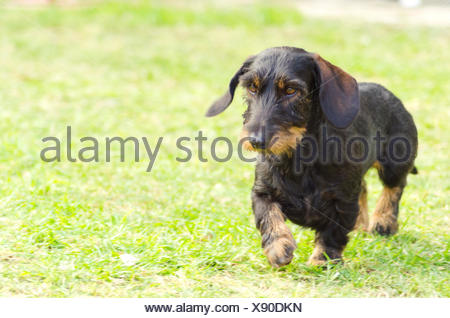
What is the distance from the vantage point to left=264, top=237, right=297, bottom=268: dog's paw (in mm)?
3682

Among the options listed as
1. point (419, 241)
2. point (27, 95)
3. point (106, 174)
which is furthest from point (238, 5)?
point (419, 241)

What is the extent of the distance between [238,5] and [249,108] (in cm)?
1112

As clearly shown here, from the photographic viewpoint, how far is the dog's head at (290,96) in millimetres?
3824

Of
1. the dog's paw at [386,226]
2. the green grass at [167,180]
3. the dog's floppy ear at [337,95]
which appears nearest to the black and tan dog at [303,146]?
the dog's floppy ear at [337,95]

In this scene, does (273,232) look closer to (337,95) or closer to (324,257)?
(324,257)

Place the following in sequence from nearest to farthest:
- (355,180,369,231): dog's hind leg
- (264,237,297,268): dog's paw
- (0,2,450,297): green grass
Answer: (264,237,297,268): dog's paw → (0,2,450,297): green grass → (355,180,369,231): dog's hind leg

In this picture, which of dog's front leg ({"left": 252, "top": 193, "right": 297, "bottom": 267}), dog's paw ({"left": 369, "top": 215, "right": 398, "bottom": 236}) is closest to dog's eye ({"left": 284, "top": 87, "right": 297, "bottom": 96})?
dog's front leg ({"left": 252, "top": 193, "right": 297, "bottom": 267})

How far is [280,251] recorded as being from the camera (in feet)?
12.1

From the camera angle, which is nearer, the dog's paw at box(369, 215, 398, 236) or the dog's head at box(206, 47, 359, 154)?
the dog's head at box(206, 47, 359, 154)

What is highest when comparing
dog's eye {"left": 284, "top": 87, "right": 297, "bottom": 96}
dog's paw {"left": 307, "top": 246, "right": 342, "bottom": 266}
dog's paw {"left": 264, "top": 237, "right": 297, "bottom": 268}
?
dog's eye {"left": 284, "top": 87, "right": 297, "bottom": 96}

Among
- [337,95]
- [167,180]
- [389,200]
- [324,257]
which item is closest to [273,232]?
[324,257]

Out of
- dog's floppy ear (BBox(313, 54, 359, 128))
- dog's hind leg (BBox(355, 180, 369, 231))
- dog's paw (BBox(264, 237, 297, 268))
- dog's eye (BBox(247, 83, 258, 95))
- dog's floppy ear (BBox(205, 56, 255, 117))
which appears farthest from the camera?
dog's hind leg (BBox(355, 180, 369, 231))

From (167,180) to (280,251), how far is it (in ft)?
7.56

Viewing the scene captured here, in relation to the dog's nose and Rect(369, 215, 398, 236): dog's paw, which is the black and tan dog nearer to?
the dog's nose
